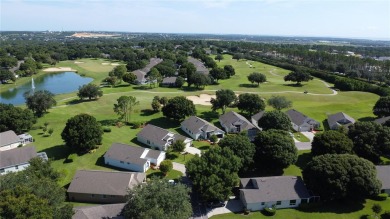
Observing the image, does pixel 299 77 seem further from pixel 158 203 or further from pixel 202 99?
pixel 158 203

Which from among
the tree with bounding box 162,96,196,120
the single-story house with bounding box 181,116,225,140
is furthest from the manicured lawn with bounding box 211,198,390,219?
the tree with bounding box 162,96,196,120

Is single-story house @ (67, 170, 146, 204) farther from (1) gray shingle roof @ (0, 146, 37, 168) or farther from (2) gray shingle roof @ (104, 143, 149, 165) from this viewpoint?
(1) gray shingle roof @ (0, 146, 37, 168)

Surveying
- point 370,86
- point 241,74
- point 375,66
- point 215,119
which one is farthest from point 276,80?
point 215,119

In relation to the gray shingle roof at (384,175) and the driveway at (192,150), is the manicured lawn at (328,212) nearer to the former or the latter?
the gray shingle roof at (384,175)

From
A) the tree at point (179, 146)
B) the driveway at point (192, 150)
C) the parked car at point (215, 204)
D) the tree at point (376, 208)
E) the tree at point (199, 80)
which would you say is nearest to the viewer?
the tree at point (376, 208)

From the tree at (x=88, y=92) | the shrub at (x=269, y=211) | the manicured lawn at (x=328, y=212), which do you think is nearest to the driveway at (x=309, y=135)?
the manicured lawn at (x=328, y=212)

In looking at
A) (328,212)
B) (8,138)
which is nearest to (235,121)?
(328,212)
